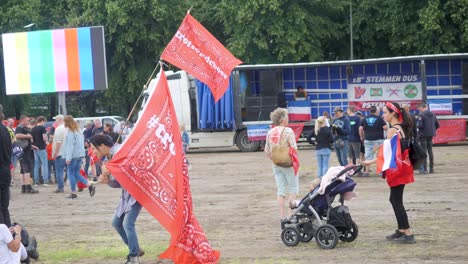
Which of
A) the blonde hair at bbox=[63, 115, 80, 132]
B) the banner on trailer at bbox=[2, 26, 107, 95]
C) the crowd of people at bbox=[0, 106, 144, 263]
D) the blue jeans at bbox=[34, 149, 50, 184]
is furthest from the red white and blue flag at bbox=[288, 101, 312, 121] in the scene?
the blonde hair at bbox=[63, 115, 80, 132]

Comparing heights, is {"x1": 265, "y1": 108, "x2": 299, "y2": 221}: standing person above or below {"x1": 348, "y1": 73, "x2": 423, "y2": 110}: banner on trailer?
below

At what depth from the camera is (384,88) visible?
1330 inches

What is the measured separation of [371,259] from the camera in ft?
34.4

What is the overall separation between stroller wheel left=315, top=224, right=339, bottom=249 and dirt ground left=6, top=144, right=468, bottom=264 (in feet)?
0.44

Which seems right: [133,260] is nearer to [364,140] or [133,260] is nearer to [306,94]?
[364,140]

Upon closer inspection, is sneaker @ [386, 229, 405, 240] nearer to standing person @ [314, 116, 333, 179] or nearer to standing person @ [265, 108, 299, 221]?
standing person @ [265, 108, 299, 221]

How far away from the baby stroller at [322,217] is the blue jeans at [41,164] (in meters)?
12.1

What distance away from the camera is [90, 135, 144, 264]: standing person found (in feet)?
33.6

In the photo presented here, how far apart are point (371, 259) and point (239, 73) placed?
78.4 feet

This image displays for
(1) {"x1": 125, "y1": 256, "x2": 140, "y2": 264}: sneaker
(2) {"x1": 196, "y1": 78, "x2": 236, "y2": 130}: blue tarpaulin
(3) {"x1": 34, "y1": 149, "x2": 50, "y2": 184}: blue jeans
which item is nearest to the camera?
(1) {"x1": 125, "y1": 256, "x2": 140, "y2": 264}: sneaker

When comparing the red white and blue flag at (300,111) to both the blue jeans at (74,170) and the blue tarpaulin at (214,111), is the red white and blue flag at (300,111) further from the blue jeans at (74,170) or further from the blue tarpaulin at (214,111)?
the blue jeans at (74,170)

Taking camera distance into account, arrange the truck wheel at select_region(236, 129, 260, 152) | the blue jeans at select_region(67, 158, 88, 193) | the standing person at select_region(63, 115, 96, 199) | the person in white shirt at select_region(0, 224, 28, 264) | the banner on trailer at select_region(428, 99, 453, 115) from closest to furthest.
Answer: the person in white shirt at select_region(0, 224, 28, 264), the standing person at select_region(63, 115, 96, 199), the blue jeans at select_region(67, 158, 88, 193), the banner on trailer at select_region(428, 99, 453, 115), the truck wheel at select_region(236, 129, 260, 152)

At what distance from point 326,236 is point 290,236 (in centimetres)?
53

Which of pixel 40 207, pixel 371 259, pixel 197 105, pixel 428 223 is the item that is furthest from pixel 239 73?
pixel 371 259
